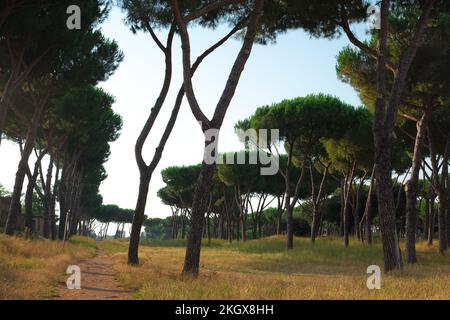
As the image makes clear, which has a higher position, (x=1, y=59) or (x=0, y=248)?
(x=1, y=59)

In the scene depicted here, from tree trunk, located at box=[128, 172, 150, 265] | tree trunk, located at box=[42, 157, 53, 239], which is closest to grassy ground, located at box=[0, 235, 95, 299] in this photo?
tree trunk, located at box=[128, 172, 150, 265]

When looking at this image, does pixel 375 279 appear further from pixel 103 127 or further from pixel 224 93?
pixel 103 127

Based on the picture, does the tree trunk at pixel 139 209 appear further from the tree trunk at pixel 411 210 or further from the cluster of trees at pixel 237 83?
the tree trunk at pixel 411 210

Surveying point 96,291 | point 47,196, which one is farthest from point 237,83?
point 47,196

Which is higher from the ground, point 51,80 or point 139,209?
point 51,80

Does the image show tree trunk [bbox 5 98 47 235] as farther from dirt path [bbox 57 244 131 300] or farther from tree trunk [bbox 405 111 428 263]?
tree trunk [bbox 405 111 428 263]

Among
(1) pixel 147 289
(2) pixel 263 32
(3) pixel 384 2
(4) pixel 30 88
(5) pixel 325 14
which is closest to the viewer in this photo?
(1) pixel 147 289

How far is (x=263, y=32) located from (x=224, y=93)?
6.91m

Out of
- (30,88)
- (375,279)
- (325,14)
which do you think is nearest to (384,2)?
(325,14)

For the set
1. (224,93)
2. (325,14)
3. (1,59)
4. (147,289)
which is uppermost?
(325,14)

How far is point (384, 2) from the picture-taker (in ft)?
49.6

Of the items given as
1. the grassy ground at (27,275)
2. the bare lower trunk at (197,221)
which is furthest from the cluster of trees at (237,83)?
the grassy ground at (27,275)

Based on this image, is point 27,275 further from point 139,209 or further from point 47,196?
point 47,196

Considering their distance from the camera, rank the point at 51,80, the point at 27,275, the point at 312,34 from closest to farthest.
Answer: the point at 27,275
the point at 312,34
the point at 51,80
